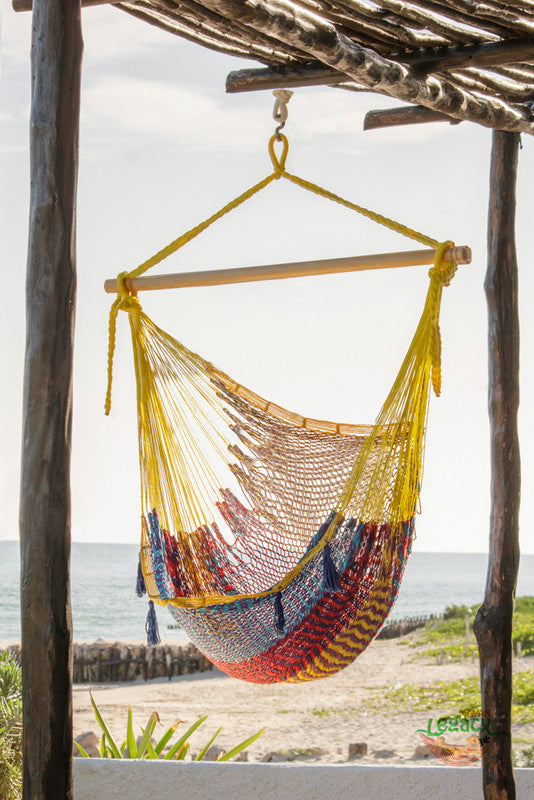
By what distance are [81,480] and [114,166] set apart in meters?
5.35

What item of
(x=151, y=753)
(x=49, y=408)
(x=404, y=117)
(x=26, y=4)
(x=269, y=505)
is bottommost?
(x=151, y=753)

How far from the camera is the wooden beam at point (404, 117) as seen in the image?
99.6 inches

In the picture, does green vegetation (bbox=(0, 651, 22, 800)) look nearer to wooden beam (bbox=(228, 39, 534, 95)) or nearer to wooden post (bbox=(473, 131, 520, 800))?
→ wooden post (bbox=(473, 131, 520, 800))


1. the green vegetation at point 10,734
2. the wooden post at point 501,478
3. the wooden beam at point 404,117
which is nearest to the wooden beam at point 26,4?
the wooden beam at point 404,117

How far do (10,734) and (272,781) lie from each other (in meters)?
0.96

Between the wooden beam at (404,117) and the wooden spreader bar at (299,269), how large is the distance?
0.67 metres

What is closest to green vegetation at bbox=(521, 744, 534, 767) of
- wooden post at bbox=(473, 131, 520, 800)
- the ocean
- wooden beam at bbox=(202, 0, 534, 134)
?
wooden post at bbox=(473, 131, 520, 800)

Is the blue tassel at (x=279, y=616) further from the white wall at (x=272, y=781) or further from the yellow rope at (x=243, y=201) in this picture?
the white wall at (x=272, y=781)

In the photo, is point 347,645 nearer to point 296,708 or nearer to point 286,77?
point 286,77

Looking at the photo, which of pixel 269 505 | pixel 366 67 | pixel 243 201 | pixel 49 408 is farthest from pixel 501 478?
pixel 49 408

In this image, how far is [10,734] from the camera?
10.2 ft

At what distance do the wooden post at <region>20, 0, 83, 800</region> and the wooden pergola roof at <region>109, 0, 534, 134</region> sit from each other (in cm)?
34

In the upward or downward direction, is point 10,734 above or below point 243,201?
below

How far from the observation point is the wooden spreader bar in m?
1.93
